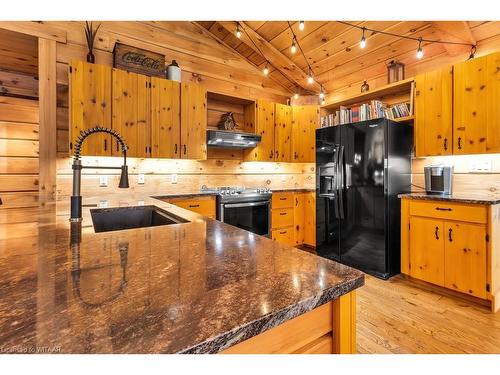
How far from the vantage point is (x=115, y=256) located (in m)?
0.78

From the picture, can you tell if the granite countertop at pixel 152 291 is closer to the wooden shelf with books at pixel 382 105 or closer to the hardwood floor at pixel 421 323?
the hardwood floor at pixel 421 323

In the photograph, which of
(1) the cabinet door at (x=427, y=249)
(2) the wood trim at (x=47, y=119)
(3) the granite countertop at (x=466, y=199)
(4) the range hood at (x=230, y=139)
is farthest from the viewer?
(4) the range hood at (x=230, y=139)

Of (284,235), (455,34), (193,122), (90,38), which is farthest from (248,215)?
(455,34)

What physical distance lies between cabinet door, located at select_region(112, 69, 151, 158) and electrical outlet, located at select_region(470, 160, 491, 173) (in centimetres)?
358

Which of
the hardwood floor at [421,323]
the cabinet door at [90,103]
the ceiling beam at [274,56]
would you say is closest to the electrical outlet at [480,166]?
the hardwood floor at [421,323]

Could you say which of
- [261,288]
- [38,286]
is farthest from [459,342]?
[38,286]

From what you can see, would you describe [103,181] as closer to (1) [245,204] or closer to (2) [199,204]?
(2) [199,204]

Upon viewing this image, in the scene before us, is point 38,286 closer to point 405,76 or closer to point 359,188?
point 359,188

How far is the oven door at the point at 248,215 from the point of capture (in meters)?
3.26

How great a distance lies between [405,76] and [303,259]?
3.53 meters

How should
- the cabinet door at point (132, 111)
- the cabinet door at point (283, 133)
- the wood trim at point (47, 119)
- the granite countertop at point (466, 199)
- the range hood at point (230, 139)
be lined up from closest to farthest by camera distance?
the granite countertop at point (466, 199) < the wood trim at point (47, 119) < the cabinet door at point (132, 111) < the range hood at point (230, 139) < the cabinet door at point (283, 133)

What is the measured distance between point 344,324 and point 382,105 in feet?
10.8

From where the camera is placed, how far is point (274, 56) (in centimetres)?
391

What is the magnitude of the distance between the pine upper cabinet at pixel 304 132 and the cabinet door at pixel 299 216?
24.8 inches
